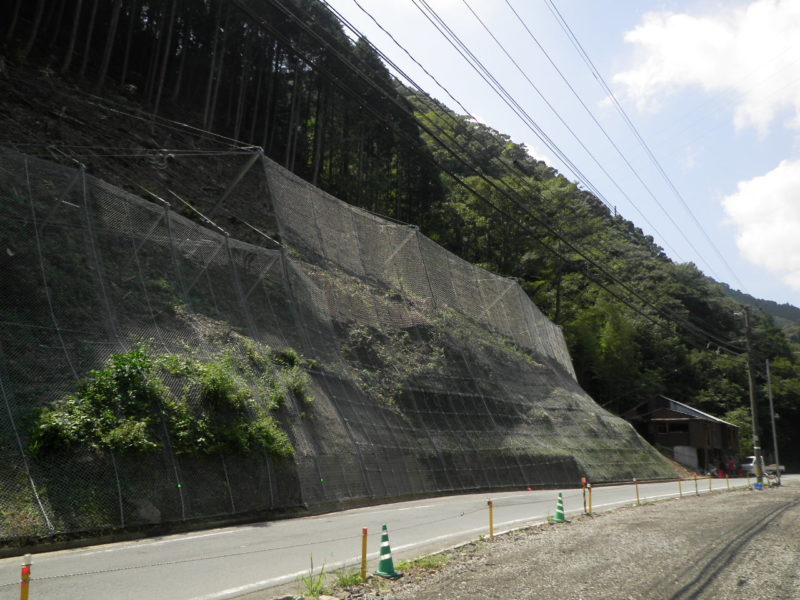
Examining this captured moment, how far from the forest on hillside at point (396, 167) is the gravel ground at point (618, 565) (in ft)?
46.9

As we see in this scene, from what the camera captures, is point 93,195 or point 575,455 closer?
point 93,195

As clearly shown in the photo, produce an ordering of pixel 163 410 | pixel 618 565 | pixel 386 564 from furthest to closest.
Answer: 1. pixel 163 410
2. pixel 618 565
3. pixel 386 564

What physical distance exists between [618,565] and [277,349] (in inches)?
475

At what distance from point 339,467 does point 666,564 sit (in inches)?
369

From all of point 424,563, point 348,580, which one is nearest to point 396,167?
point 424,563

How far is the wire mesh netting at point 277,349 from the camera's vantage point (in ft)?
36.9

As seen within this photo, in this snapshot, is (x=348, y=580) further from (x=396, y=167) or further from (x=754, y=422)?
(x=396, y=167)

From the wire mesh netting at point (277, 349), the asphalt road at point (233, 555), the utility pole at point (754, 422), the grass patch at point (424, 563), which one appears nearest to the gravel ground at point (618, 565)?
the grass patch at point (424, 563)

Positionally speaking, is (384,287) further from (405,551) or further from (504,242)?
(504,242)

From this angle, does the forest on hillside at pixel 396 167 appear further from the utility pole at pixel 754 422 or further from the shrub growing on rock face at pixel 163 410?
the shrub growing on rock face at pixel 163 410

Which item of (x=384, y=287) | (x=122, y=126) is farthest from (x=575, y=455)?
(x=122, y=126)

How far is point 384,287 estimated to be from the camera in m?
28.3

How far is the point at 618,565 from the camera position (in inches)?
356

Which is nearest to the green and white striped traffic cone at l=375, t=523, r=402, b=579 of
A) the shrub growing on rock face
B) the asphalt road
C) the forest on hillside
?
the asphalt road
